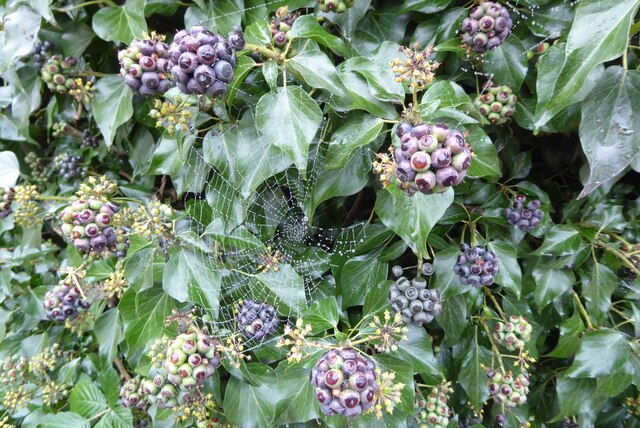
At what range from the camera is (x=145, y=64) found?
97 centimetres

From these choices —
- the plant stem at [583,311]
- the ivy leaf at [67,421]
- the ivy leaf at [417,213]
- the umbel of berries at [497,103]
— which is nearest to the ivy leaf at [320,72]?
the ivy leaf at [417,213]

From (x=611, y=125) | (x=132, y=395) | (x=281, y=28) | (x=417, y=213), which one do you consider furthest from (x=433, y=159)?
(x=132, y=395)

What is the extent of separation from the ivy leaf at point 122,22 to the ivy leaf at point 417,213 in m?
0.90

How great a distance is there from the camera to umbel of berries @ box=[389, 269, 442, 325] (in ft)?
3.61

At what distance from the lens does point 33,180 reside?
194cm

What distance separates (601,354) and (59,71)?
1.93 meters

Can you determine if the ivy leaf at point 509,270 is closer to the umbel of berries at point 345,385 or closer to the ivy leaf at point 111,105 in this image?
the umbel of berries at point 345,385

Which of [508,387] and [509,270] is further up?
[509,270]

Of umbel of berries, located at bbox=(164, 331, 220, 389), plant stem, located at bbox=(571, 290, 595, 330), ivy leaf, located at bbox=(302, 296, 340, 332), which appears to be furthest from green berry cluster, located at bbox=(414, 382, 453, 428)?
umbel of berries, located at bbox=(164, 331, 220, 389)

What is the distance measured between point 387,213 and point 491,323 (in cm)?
60

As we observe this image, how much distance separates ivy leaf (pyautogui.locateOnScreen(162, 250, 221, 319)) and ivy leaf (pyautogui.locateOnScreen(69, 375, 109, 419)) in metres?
0.74

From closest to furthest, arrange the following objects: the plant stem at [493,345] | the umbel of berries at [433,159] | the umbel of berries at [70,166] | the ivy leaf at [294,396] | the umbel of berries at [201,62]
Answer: the umbel of berries at [433,159], the umbel of berries at [201,62], the ivy leaf at [294,396], the plant stem at [493,345], the umbel of berries at [70,166]

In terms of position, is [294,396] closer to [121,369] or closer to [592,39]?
[121,369]

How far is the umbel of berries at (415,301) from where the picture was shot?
1.10 meters
